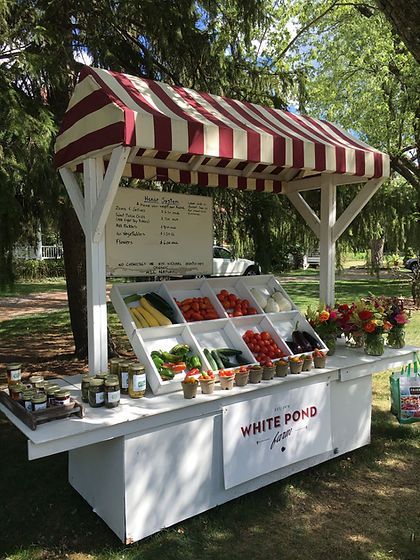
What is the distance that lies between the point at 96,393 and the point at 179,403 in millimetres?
496

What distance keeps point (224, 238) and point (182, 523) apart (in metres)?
4.11

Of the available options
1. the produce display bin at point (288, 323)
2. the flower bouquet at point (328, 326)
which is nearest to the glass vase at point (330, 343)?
the flower bouquet at point (328, 326)

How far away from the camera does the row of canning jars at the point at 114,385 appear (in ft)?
8.90

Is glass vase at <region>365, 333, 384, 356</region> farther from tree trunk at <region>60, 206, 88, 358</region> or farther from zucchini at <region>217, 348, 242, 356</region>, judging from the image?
tree trunk at <region>60, 206, 88, 358</region>

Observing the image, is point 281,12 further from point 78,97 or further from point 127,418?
point 127,418

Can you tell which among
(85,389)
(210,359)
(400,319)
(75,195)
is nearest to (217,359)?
(210,359)

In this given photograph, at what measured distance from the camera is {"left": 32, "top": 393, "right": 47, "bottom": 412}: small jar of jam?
2.50m

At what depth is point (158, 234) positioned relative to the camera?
3814 mm

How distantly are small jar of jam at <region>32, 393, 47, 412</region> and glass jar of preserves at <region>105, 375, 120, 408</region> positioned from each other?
348 mm

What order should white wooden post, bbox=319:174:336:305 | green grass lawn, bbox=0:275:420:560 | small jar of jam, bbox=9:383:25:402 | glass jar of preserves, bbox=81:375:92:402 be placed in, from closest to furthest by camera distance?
green grass lawn, bbox=0:275:420:560 < small jar of jam, bbox=9:383:25:402 < glass jar of preserves, bbox=81:375:92:402 < white wooden post, bbox=319:174:336:305

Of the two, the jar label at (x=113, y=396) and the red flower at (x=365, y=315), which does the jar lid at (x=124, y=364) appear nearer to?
the jar label at (x=113, y=396)

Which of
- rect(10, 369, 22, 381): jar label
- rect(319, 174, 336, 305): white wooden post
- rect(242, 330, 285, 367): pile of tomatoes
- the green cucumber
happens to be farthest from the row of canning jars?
rect(319, 174, 336, 305): white wooden post

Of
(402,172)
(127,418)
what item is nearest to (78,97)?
(127,418)

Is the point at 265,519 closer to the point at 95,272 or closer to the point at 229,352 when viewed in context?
the point at 229,352
